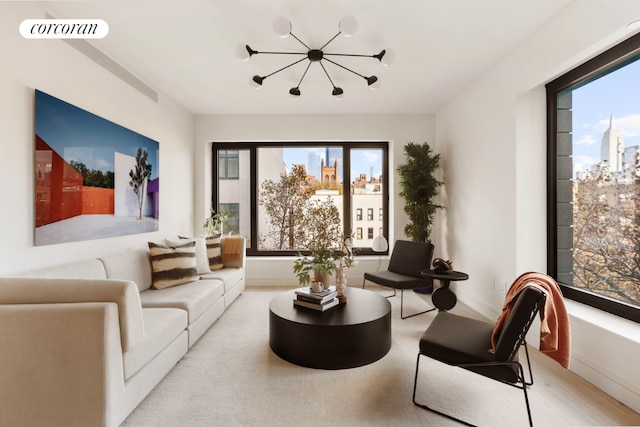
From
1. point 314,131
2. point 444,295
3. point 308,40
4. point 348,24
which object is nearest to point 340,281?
point 444,295

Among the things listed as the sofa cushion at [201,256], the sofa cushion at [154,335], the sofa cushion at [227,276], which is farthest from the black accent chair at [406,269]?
the sofa cushion at [154,335]

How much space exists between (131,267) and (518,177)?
375 centimetres

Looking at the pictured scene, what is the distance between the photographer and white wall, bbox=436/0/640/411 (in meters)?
2.03

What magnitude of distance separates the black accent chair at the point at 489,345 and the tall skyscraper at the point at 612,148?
1.48 meters

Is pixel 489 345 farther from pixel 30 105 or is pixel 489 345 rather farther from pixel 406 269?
pixel 30 105

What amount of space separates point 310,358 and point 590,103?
3.03m

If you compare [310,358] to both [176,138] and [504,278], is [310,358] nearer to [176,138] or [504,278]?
[504,278]

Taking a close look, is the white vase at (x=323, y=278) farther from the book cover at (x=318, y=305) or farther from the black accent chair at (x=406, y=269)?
the black accent chair at (x=406, y=269)

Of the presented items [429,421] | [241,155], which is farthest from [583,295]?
[241,155]

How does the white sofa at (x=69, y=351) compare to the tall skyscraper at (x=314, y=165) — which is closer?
the white sofa at (x=69, y=351)

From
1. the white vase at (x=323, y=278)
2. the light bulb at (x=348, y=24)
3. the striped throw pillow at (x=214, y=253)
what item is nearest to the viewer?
the light bulb at (x=348, y=24)

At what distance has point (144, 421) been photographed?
5.80ft

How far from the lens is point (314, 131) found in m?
4.88

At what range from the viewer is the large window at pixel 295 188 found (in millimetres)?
5109
